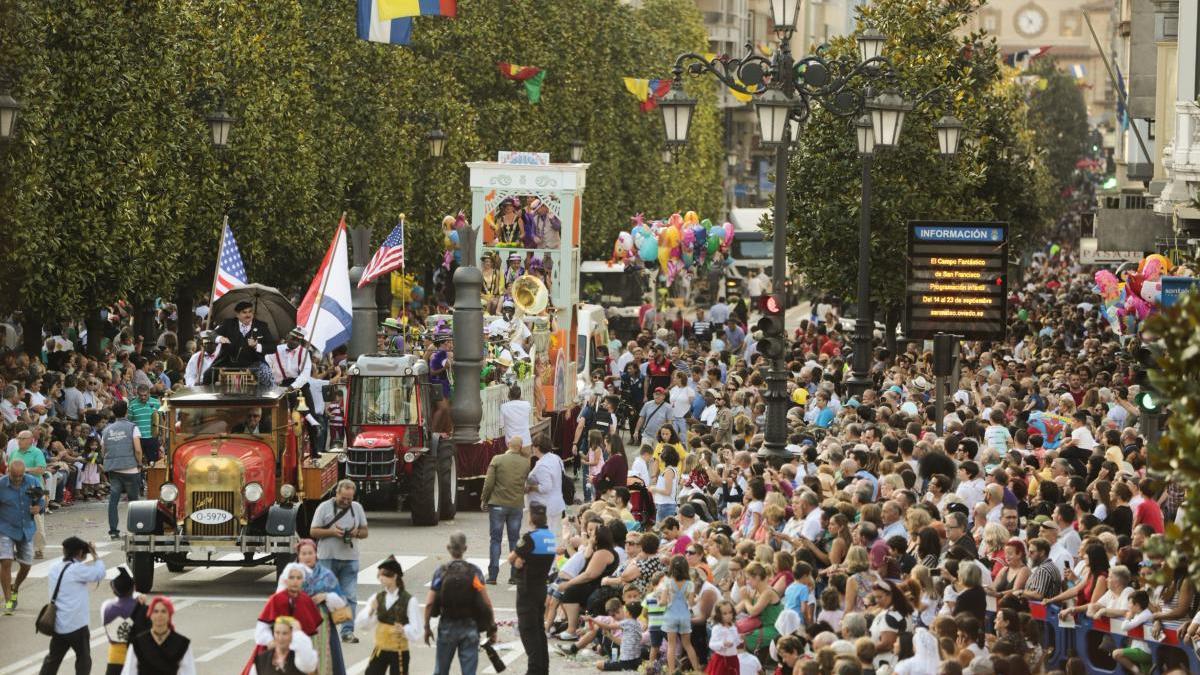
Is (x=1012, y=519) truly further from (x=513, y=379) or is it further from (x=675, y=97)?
(x=513, y=379)

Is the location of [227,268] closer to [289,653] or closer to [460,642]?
[460,642]

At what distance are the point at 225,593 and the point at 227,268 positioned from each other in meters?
5.70

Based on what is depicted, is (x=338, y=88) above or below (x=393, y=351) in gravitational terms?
above

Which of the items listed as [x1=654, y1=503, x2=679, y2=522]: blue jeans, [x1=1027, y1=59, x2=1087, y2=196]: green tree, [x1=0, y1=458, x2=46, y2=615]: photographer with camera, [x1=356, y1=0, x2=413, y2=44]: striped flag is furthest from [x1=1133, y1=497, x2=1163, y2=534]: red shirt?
[x1=1027, y1=59, x2=1087, y2=196]: green tree

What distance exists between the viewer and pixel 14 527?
21438 mm

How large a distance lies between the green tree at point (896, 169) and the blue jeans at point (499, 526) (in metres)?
18.8

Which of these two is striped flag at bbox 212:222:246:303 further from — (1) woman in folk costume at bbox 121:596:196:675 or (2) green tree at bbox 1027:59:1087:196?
(2) green tree at bbox 1027:59:1087:196

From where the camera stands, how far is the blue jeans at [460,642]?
16859mm

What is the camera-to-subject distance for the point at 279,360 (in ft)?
78.5

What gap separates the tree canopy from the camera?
1348 inches

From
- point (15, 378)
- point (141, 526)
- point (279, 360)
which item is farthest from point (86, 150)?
point (141, 526)

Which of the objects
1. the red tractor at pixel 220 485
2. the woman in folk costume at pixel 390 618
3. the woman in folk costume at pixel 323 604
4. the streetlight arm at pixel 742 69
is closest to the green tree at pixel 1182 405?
the woman in folk costume at pixel 390 618

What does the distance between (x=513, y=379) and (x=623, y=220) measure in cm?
4692

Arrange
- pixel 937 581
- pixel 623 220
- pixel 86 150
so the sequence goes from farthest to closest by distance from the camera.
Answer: pixel 623 220
pixel 86 150
pixel 937 581
